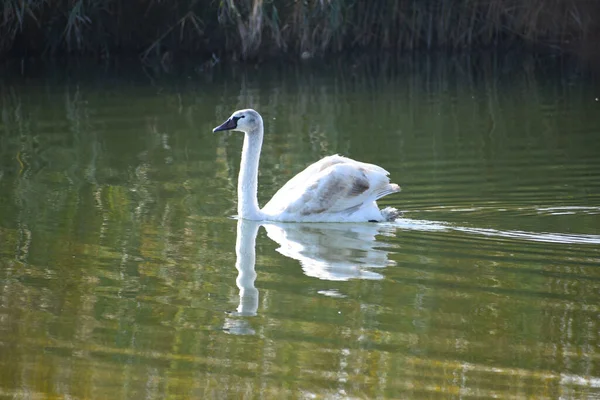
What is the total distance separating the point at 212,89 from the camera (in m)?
19.5

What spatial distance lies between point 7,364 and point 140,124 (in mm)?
9618

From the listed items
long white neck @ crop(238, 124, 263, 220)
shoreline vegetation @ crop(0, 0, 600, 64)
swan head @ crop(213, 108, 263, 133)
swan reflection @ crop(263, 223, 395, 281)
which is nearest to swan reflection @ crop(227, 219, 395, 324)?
swan reflection @ crop(263, 223, 395, 281)

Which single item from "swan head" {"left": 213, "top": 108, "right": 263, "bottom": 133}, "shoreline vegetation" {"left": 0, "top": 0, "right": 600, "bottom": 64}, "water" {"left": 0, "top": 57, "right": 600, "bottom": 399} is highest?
"shoreline vegetation" {"left": 0, "top": 0, "right": 600, "bottom": 64}

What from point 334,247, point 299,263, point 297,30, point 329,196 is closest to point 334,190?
point 329,196

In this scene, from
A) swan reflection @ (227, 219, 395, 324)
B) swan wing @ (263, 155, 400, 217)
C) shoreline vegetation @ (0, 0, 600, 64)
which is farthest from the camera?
shoreline vegetation @ (0, 0, 600, 64)

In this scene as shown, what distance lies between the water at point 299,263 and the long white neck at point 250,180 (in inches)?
6.6

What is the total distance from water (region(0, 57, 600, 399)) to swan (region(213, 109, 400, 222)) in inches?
7.5

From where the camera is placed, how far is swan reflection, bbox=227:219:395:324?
25.4 ft

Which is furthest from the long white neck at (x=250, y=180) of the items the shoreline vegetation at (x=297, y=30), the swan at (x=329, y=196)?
the shoreline vegetation at (x=297, y=30)

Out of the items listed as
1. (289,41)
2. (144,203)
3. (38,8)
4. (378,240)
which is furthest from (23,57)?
(378,240)

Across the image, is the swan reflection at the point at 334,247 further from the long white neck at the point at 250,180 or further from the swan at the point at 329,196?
the long white neck at the point at 250,180

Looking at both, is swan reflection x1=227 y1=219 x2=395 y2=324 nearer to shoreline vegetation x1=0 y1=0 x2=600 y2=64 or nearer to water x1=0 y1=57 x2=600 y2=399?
water x1=0 y1=57 x2=600 y2=399

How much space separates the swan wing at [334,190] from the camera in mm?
9633

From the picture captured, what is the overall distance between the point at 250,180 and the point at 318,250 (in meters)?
1.53
